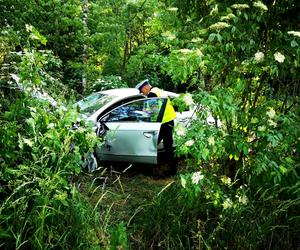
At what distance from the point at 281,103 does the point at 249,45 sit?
0.81m

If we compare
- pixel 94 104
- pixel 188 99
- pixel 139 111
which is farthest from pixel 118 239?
pixel 94 104

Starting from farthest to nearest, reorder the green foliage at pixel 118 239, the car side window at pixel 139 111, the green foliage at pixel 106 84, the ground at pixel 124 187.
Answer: the green foliage at pixel 106 84 < the car side window at pixel 139 111 < the ground at pixel 124 187 < the green foliage at pixel 118 239

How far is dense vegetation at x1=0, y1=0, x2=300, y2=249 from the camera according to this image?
3.28 meters

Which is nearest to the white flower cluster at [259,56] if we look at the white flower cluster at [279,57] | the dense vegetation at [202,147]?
the dense vegetation at [202,147]

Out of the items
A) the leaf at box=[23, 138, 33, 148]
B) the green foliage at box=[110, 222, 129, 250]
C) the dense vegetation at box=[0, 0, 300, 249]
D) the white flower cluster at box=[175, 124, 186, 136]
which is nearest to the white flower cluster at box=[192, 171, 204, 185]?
the dense vegetation at box=[0, 0, 300, 249]

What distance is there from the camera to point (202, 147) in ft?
10.7

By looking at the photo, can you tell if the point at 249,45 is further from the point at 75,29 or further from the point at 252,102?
the point at 75,29

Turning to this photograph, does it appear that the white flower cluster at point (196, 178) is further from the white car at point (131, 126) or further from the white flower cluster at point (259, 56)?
the white car at point (131, 126)

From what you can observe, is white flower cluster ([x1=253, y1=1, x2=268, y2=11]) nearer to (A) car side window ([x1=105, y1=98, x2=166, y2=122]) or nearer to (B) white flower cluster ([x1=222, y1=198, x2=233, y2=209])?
(B) white flower cluster ([x1=222, y1=198, x2=233, y2=209])

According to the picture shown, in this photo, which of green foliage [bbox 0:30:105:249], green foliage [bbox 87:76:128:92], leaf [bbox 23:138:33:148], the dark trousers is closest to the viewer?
green foliage [bbox 0:30:105:249]

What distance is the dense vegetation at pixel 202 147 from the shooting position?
10.8ft

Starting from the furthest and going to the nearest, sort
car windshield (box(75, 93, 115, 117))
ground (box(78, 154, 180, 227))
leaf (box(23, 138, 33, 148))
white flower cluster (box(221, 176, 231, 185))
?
1. car windshield (box(75, 93, 115, 117))
2. ground (box(78, 154, 180, 227))
3. white flower cluster (box(221, 176, 231, 185))
4. leaf (box(23, 138, 33, 148))

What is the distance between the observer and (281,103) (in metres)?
3.89

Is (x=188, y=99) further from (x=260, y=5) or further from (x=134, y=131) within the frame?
(x=134, y=131)
